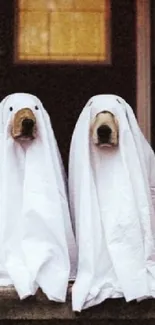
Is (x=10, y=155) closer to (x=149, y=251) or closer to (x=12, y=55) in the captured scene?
(x=149, y=251)

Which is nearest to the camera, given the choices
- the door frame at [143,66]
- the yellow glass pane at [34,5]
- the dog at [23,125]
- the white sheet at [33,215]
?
the white sheet at [33,215]

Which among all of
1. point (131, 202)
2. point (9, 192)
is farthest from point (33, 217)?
point (131, 202)

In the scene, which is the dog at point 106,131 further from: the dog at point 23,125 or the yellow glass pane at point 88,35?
the yellow glass pane at point 88,35

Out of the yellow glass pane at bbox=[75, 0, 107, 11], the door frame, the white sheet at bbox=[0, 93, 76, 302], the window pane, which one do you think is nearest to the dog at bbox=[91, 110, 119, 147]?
the white sheet at bbox=[0, 93, 76, 302]

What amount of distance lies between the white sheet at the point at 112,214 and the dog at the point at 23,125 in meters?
0.27

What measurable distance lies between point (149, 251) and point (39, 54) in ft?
6.84

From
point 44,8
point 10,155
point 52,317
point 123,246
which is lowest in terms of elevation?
point 52,317

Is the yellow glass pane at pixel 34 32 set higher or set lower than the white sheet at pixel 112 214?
higher

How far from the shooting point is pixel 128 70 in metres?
5.79

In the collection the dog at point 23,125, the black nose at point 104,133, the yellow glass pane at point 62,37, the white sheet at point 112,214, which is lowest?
the white sheet at point 112,214

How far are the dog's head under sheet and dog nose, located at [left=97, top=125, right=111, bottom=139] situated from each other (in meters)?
0.30

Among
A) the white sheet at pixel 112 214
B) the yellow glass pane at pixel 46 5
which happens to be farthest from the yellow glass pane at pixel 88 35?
the white sheet at pixel 112 214

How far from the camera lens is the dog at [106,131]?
14.0 feet

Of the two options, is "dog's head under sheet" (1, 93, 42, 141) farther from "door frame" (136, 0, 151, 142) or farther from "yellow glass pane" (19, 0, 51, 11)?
"yellow glass pane" (19, 0, 51, 11)
